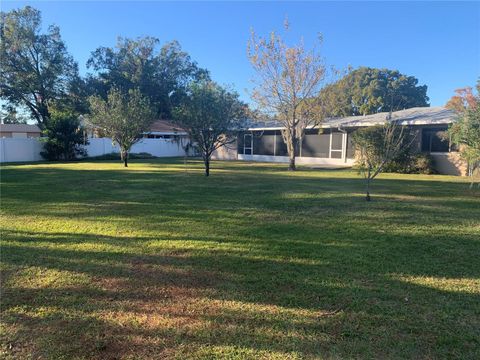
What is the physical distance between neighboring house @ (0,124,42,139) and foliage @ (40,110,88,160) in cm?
2032

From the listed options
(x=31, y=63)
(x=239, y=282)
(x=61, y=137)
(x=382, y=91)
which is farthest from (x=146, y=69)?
(x=239, y=282)

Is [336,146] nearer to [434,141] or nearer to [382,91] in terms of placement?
[434,141]

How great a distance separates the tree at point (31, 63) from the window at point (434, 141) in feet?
93.4

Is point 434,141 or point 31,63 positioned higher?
point 31,63

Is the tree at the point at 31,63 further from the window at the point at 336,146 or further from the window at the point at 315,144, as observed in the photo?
the window at the point at 336,146

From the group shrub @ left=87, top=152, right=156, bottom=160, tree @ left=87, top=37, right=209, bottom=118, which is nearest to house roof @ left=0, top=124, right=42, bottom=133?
tree @ left=87, top=37, right=209, bottom=118

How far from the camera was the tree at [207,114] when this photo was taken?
44.2 ft

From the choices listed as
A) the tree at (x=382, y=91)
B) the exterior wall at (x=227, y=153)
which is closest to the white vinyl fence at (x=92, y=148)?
the exterior wall at (x=227, y=153)

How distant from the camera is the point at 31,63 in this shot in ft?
102

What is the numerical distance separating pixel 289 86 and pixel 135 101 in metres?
8.21

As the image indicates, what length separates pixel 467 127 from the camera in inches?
368

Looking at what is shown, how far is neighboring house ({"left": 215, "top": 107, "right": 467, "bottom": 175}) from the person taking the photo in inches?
685

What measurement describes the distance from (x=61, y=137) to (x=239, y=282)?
25847 millimetres

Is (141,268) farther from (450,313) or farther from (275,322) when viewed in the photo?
(450,313)
